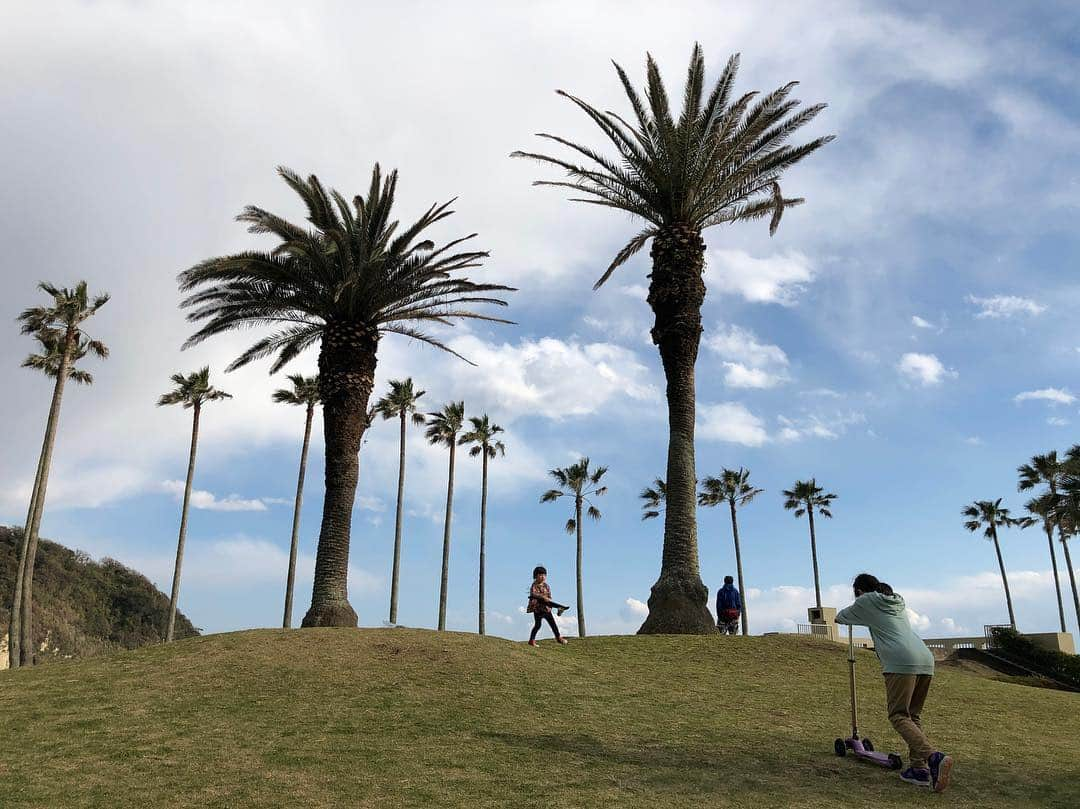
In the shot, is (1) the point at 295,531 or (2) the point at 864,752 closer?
(2) the point at 864,752

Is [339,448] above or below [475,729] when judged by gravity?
above

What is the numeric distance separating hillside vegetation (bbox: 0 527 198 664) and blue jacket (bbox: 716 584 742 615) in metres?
51.6

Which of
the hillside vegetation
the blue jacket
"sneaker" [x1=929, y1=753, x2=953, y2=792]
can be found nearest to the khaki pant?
"sneaker" [x1=929, y1=753, x2=953, y2=792]

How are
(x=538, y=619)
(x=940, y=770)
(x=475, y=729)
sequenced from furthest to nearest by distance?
1. (x=538, y=619)
2. (x=475, y=729)
3. (x=940, y=770)

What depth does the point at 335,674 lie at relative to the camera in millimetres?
13969

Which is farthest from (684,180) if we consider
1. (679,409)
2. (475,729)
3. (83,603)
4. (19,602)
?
(83,603)

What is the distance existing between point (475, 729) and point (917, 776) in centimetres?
523

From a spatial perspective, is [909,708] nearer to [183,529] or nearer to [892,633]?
[892,633]

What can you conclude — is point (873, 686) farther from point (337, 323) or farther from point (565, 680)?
point (337, 323)

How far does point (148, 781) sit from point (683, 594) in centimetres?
1671

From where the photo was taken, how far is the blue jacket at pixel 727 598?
936 inches

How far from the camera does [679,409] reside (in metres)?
24.7

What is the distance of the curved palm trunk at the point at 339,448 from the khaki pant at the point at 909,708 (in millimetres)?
16617

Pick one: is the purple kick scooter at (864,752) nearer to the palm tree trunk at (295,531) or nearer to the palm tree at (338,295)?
the palm tree at (338,295)
